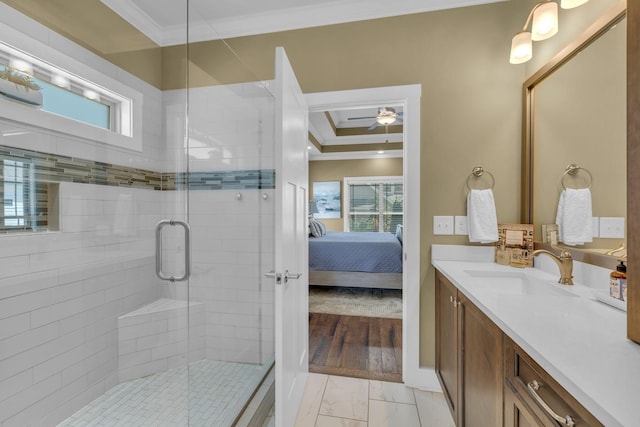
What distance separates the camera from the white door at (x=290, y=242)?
4.30 feet

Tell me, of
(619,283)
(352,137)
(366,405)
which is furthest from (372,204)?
(619,283)

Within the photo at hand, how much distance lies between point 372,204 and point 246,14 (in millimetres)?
5002

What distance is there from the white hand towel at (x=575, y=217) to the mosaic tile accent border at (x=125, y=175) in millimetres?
1762

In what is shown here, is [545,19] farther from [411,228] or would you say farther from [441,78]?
[411,228]

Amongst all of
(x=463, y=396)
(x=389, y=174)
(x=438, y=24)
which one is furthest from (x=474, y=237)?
(x=389, y=174)

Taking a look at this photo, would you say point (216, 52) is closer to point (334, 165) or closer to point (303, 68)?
point (303, 68)

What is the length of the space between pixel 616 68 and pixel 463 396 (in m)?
1.58

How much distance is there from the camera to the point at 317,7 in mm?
1999

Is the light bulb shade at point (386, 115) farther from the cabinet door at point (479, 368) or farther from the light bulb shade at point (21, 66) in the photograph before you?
the light bulb shade at point (21, 66)

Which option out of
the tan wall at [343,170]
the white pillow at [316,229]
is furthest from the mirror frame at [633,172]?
the tan wall at [343,170]

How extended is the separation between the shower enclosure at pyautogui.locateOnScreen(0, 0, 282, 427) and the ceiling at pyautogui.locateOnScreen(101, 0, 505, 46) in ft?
0.17

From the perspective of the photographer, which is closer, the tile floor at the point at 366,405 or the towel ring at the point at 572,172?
the towel ring at the point at 572,172

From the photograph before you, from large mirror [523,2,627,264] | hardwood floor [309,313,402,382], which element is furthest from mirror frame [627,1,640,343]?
Result: hardwood floor [309,313,402,382]

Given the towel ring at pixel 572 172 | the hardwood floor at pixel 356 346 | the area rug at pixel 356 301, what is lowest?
the hardwood floor at pixel 356 346
